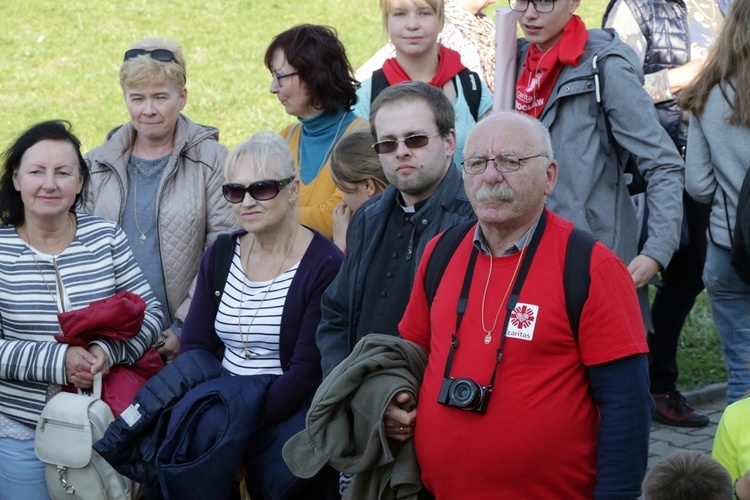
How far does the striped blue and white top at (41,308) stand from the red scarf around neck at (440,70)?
5.90 ft

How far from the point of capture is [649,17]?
6.04 meters

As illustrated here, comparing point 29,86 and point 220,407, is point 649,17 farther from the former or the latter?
point 29,86

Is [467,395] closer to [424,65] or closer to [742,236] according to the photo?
[742,236]

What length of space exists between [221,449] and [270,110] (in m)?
10.9

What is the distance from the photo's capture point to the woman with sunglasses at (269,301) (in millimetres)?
4453

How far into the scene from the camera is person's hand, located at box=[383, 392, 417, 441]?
3529mm

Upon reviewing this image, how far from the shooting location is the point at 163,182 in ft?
18.0

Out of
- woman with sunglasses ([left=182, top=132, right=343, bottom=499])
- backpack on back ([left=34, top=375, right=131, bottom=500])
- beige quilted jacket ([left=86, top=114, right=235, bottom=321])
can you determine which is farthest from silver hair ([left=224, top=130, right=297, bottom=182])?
backpack on back ([left=34, top=375, right=131, bottom=500])

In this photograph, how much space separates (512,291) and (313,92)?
8.07 ft

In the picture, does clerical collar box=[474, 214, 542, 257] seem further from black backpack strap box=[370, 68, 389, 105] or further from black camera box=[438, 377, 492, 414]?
black backpack strap box=[370, 68, 389, 105]

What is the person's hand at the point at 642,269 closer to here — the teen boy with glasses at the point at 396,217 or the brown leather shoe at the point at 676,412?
the teen boy with glasses at the point at 396,217

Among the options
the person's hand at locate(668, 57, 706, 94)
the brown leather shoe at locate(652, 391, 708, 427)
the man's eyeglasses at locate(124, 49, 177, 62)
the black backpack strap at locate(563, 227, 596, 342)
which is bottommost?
the brown leather shoe at locate(652, 391, 708, 427)

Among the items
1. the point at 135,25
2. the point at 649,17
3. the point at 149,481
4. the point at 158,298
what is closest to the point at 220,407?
the point at 149,481

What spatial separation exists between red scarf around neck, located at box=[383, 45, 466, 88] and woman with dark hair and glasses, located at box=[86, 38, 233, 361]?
998 millimetres
